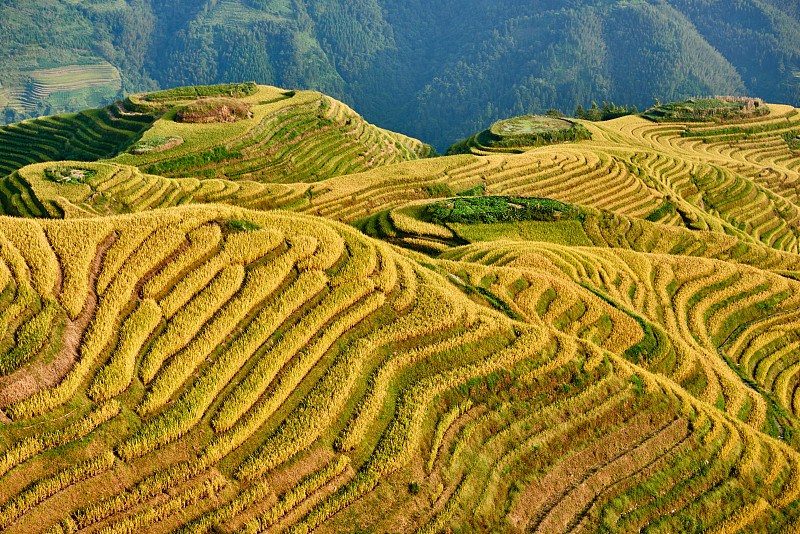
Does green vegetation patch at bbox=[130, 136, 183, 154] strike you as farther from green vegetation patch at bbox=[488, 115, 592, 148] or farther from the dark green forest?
the dark green forest

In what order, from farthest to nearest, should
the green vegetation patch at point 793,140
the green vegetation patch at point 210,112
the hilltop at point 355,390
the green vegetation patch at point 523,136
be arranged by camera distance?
the green vegetation patch at point 793,140, the green vegetation patch at point 523,136, the green vegetation patch at point 210,112, the hilltop at point 355,390

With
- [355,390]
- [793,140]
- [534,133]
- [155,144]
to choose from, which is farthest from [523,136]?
[355,390]

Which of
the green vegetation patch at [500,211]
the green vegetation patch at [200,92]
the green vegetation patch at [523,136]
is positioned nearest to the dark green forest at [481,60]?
the green vegetation patch at [523,136]

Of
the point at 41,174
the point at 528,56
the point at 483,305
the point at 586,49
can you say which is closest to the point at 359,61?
the point at 528,56

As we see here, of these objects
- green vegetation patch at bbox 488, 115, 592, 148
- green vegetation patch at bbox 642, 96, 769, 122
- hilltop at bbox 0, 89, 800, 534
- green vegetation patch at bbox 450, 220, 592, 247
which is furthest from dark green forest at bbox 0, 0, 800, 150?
hilltop at bbox 0, 89, 800, 534

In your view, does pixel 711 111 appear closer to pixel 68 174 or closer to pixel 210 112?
pixel 210 112

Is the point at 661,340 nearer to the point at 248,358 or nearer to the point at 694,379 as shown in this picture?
the point at 694,379

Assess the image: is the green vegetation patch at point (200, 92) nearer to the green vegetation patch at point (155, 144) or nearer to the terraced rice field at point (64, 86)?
the green vegetation patch at point (155, 144)
